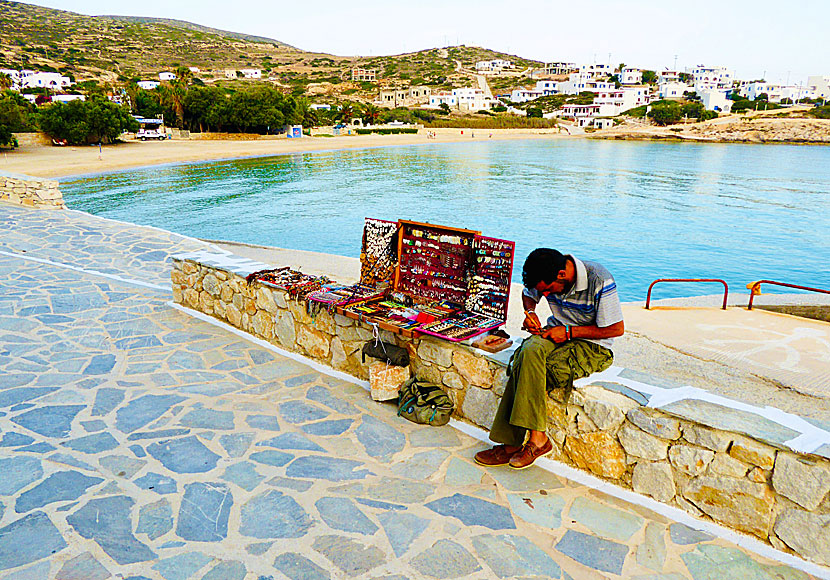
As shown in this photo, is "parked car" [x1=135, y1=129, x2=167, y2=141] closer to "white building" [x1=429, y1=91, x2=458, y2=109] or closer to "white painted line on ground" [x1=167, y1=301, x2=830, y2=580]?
"white painted line on ground" [x1=167, y1=301, x2=830, y2=580]

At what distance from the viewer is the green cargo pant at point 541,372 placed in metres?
3.65

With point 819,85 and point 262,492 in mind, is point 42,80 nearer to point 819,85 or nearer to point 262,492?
point 262,492

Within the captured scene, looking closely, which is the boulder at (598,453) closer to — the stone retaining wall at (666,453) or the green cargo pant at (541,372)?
the stone retaining wall at (666,453)

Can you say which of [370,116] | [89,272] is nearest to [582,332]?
[89,272]

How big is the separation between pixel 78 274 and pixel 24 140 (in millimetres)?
47344

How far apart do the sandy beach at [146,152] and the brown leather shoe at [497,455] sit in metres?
31.9

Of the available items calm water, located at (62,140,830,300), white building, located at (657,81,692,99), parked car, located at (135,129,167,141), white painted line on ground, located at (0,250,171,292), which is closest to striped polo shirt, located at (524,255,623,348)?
white painted line on ground, located at (0,250,171,292)

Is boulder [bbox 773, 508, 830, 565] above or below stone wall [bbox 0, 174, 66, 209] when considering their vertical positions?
below

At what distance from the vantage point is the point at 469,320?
479 centimetres

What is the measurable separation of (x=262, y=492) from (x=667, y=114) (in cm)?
13064

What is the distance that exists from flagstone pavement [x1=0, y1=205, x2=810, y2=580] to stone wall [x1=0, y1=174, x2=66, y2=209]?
11638 mm

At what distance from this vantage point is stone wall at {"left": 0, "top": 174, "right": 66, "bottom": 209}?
15383 millimetres

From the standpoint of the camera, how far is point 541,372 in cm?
Result: 365

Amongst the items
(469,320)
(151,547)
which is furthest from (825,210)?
(151,547)
